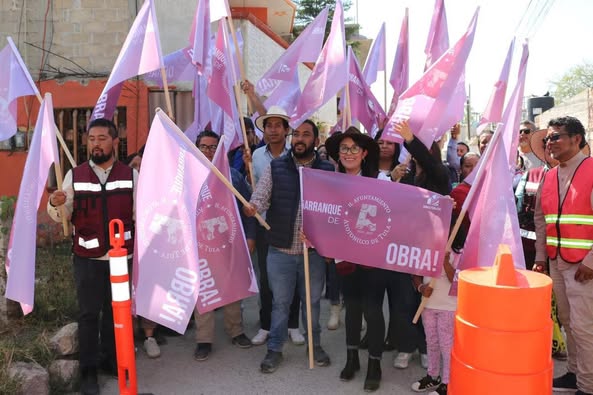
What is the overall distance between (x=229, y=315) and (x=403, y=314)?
167cm

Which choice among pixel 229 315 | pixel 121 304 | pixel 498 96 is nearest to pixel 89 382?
pixel 121 304

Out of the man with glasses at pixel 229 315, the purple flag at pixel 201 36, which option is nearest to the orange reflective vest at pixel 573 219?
the man with glasses at pixel 229 315

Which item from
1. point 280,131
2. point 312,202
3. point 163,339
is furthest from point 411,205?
point 163,339

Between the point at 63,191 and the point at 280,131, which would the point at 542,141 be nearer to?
the point at 280,131

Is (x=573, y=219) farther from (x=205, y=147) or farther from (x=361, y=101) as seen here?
(x=205, y=147)

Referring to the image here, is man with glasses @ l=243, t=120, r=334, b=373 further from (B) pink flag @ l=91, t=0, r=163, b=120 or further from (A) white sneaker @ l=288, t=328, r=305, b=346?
(B) pink flag @ l=91, t=0, r=163, b=120

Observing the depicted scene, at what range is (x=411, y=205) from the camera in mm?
4066

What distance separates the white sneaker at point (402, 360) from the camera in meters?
4.73

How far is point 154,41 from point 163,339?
9.40 ft

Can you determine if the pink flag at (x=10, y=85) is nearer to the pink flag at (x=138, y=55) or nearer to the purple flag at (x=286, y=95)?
the pink flag at (x=138, y=55)

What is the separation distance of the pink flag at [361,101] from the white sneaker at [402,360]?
2.64 m

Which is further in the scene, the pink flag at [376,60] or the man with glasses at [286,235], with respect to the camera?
the pink flag at [376,60]

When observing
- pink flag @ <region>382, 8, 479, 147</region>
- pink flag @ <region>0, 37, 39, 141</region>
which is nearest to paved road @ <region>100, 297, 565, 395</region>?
pink flag @ <region>382, 8, 479, 147</region>

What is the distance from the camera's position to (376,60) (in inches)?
281
